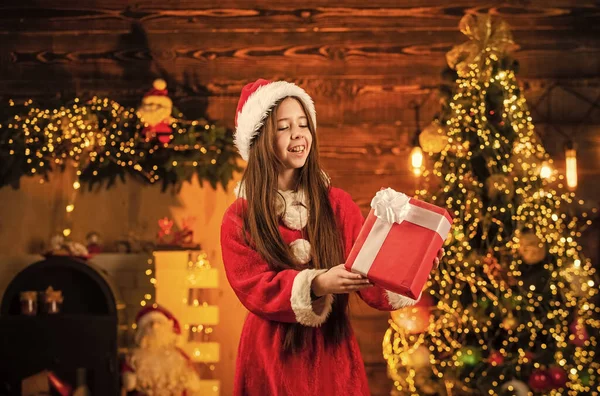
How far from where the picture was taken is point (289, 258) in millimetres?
2080

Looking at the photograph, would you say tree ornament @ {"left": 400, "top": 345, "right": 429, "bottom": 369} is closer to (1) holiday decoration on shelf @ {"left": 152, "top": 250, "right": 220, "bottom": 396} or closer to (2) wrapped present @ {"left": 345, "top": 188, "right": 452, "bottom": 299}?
(1) holiday decoration on shelf @ {"left": 152, "top": 250, "right": 220, "bottom": 396}

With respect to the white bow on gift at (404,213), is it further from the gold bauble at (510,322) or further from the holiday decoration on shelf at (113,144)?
the holiday decoration on shelf at (113,144)

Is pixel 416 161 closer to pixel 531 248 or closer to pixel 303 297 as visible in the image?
pixel 531 248

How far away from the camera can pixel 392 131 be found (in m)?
4.26

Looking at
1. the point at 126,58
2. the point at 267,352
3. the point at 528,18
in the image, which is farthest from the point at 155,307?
the point at 528,18

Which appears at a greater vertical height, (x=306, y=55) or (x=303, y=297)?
(x=306, y=55)

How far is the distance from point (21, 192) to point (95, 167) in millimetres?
405

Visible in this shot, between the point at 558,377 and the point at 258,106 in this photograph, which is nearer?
the point at 258,106

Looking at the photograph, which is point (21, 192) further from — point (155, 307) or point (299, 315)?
point (299, 315)

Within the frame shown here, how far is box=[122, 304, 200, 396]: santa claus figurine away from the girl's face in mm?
1843

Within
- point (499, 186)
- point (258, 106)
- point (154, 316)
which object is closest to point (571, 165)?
point (499, 186)

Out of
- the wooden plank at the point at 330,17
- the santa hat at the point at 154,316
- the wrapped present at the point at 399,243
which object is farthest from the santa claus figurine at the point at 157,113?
the wrapped present at the point at 399,243

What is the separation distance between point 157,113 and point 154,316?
968 millimetres

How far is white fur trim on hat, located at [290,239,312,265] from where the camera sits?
6.91ft
